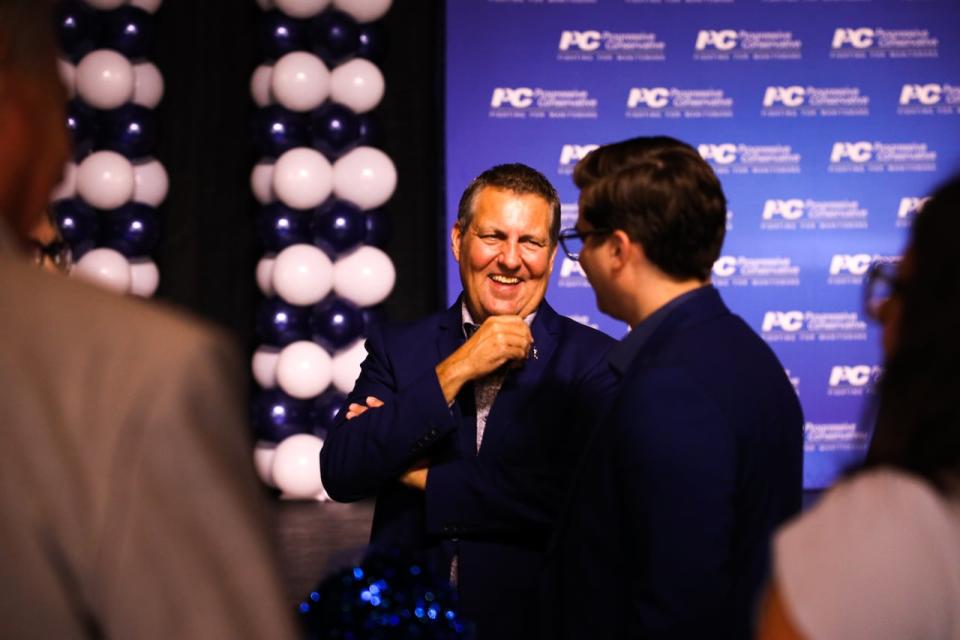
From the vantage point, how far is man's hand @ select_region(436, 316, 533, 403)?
88.7 inches

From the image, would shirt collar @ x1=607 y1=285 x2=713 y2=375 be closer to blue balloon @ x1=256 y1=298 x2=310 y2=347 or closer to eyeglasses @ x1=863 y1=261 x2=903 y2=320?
eyeglasses @ x1=863 y1=261 x2=903 y2=320

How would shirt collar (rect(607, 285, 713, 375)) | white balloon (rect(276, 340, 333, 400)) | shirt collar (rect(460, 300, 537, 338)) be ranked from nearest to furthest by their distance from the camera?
shirt collar (rect(607, 285, 713, 375))
shirt collar (rect(460, 300, 537, 338))
white balloon (rect(276, 340, 333, 400))

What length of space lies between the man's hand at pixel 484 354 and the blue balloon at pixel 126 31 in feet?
13.4

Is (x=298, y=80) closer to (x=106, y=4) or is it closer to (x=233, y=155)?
(x=233, y=155)

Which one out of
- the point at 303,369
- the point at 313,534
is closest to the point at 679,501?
the point at 313,534

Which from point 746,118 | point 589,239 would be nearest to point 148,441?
point 589,239

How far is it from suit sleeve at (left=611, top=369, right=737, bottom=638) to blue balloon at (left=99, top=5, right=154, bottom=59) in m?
4.84

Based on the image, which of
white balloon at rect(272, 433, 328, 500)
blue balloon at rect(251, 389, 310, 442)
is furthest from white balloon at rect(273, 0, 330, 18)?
white balloon at rect(272, 433, 328, 500)

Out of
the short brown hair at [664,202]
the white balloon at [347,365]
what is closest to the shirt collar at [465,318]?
the short brown hair at [664,202]

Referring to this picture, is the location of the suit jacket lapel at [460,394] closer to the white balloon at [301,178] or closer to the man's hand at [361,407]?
the man's hand at [361,407]

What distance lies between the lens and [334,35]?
571cm

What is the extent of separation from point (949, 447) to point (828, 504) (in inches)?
4.5

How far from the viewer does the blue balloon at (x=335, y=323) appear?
5.62 meters

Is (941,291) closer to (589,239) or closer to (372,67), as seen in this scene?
(589,239)
